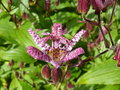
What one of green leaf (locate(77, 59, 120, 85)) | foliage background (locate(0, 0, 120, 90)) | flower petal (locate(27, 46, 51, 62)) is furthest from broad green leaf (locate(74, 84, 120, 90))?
flower petal (locate(27, 46, 51, 62))

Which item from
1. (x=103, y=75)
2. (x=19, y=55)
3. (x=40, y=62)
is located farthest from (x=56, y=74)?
(x=40, y=62)

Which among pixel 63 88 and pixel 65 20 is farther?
pixel 65 20

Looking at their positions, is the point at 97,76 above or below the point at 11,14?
below

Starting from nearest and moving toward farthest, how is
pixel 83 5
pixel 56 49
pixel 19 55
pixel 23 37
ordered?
pixel 83 5 < pixel 56 49 < pixel 19 55 < pixel 23 37

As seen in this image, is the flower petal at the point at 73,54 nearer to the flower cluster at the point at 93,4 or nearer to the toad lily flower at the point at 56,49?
the toad lily flower at the point at 56,49

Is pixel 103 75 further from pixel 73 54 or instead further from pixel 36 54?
pixel 36 54

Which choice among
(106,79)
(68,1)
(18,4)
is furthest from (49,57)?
(68,1)

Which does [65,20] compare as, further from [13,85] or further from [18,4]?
[13,85]

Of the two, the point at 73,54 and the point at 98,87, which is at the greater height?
the point at 73,54
